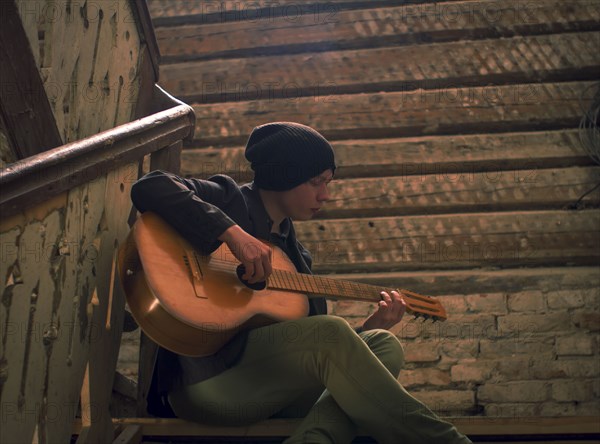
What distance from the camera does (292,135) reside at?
291 centimetres

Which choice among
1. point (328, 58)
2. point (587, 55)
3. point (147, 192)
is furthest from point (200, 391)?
point (587, 55)

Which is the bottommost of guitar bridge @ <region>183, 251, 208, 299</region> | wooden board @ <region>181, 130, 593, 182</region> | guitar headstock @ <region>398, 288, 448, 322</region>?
wooden board @ <region>181, 130, 593, 182</region>

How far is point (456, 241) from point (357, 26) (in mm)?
1697

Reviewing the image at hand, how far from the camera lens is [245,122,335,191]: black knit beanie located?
9.45 ft

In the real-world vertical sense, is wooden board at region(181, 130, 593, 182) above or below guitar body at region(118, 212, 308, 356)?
below

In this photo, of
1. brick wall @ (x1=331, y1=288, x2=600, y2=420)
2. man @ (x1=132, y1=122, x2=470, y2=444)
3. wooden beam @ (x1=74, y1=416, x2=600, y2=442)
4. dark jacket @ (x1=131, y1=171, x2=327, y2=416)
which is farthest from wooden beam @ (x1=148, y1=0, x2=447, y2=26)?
wooden beam @ (x1=74, y1=416, x2=600, y2=442)

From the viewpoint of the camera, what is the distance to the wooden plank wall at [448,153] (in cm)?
480

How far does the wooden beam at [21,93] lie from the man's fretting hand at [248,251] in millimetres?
606

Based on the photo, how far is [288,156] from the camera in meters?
2.87

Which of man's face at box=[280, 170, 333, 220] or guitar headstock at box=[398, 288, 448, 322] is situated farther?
guitar headstock at box=[398, 288, 448, 322]

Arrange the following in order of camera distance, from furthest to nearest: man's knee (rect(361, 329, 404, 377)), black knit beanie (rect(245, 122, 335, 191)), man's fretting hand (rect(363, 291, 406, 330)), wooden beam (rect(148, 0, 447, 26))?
1. wooden beam (rect(148, 0, 447, 26))
2. man's fretting hand (rect(363, 291, 406, 330))
3. black knit beanie (rect(245, 122, 335, 191))
4. man's knee (rect(361, 329, 404, 377))

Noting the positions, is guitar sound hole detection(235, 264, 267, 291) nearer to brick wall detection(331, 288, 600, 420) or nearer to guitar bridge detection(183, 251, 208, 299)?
guitar bridge detection(183, 251, 208, 299)

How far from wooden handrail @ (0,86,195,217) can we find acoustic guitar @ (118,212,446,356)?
232 millimetres

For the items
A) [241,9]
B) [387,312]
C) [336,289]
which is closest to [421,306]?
[387,312]
